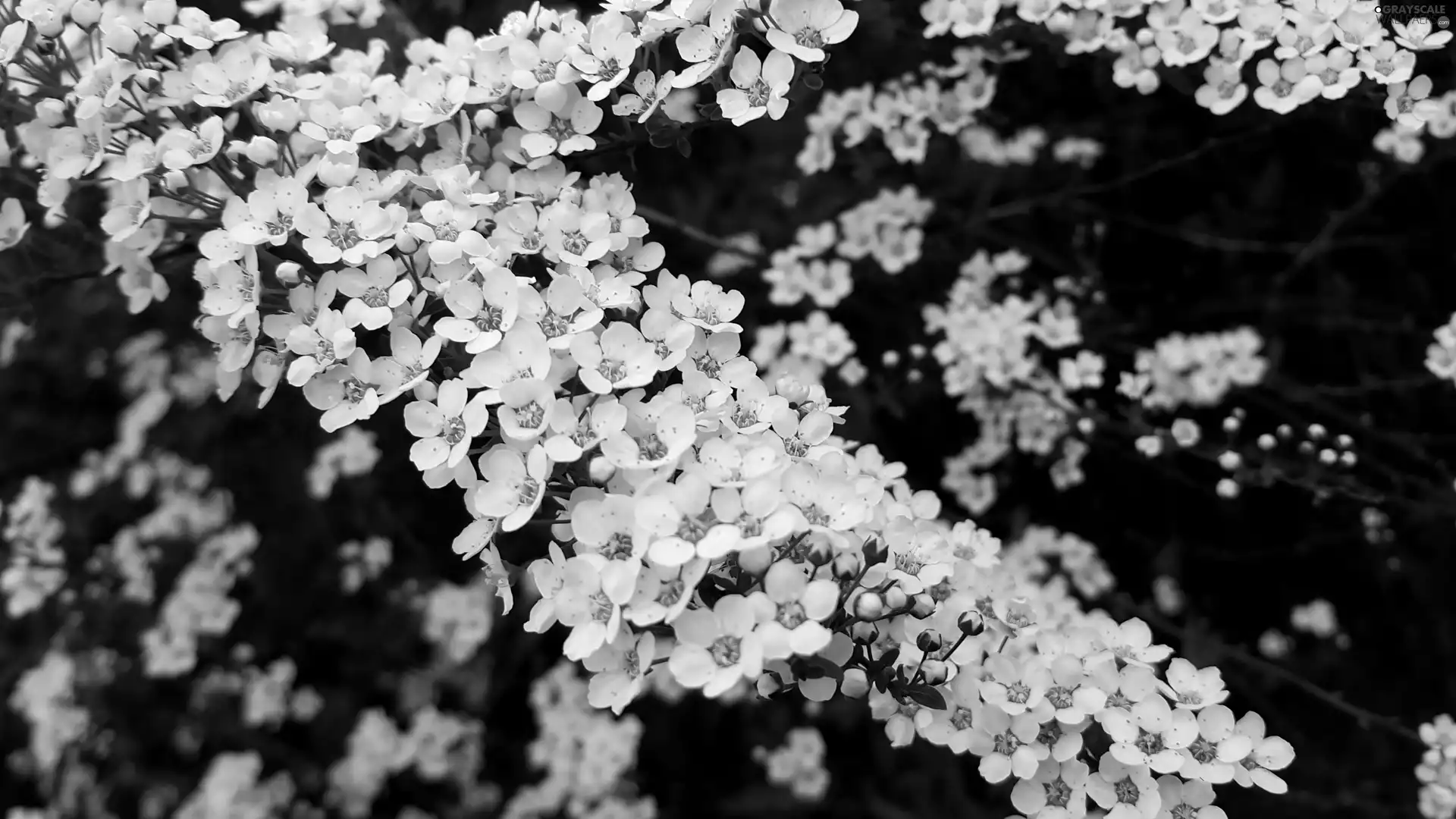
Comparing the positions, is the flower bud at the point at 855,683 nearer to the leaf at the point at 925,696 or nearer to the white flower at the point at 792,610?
the leaf at the point at 925,696

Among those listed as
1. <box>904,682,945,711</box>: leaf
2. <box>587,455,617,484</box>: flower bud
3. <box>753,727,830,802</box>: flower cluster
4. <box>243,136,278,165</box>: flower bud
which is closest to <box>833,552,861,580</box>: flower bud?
<box>904,682,945,711</box>: leaf

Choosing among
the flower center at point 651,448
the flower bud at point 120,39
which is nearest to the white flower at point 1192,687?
the flower center at point 651,448

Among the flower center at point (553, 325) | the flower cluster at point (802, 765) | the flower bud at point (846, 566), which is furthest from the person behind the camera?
the flower cluster at point (802, 765)

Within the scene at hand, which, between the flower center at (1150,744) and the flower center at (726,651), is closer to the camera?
the flower center at (726,651)

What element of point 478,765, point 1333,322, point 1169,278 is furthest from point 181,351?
point 1333,322

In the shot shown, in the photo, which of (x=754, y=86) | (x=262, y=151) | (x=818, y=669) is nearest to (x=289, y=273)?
(x=262, y=151)

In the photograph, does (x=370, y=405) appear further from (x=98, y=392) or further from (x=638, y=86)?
(x=98, y=392)

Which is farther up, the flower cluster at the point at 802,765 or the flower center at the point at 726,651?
the flower center at the point at 726,651

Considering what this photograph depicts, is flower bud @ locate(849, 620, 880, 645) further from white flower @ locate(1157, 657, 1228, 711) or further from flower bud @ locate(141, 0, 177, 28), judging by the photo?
flower bud @ locate(141, 0, 177, 28)
